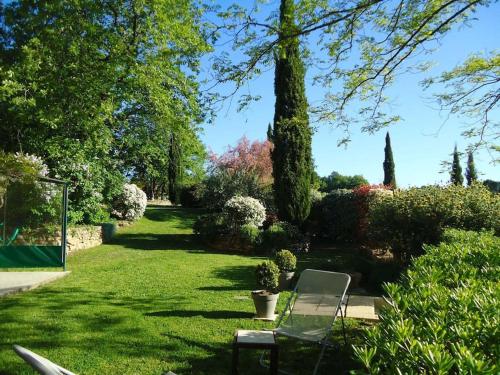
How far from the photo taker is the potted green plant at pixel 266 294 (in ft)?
21.2

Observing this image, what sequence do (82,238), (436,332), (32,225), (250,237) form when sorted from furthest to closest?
1. (250,237)
2. (82,238)
3. (32,225)
4. (436,332)

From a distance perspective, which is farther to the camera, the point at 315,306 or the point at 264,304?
the point at 264,304

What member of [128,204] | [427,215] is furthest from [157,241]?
[427,215]

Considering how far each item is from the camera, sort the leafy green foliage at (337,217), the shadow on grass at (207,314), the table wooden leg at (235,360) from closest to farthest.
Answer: the table wooden leg at (235,360) < the shadow on grass at (207,314) < the leafy green foliage at (337,217)

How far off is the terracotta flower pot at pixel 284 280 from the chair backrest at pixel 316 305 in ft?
10.1

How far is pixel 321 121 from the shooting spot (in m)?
7.43

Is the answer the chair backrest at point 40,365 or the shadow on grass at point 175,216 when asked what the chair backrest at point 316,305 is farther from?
the shadow on grass at point 175,216

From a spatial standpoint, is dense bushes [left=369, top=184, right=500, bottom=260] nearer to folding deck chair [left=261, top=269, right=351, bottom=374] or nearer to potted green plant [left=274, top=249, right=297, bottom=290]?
potted green plant [left=274, top=249, right=297, bottom=290]

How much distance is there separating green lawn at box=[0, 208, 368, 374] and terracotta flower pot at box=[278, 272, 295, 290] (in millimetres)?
697

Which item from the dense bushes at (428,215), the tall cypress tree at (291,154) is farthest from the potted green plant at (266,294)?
the tall cypress tree at (291,154)

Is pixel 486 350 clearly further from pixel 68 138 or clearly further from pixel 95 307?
pixel 68 138

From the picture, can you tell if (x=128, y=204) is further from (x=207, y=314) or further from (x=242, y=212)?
(x=207, y=314)

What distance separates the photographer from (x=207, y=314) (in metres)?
6.71

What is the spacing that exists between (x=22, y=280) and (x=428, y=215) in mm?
8758
